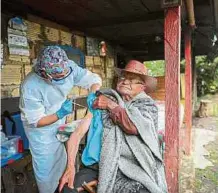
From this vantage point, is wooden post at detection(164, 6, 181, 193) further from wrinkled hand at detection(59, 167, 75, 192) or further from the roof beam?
the roof beam

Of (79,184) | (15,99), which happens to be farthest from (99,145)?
(15,99)

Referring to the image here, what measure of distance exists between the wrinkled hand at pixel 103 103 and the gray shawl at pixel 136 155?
10 centimetres

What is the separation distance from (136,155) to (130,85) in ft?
1.90

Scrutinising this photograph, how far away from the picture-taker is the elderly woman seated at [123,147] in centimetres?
238

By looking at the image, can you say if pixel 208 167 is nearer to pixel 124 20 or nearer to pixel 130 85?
pixel 124 20

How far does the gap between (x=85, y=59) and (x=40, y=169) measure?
3633mm

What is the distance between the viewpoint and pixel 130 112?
98.2 inches

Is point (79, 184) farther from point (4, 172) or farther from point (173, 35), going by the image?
point (173, 35)

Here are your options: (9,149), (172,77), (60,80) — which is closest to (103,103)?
(60,80)

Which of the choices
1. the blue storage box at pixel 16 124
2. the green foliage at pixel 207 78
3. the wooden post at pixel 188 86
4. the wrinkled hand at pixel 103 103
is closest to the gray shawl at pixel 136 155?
the wrinkled hand at pixel 103 103

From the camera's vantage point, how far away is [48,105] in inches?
122

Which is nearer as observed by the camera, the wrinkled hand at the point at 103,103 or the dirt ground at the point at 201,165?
the wrinkled hand at the point at 103,103

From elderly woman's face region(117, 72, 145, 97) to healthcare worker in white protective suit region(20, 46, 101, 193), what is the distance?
0.44m

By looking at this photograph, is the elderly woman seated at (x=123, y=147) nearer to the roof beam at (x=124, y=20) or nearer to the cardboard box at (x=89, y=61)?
the roof beam at (x=124, y=20)
